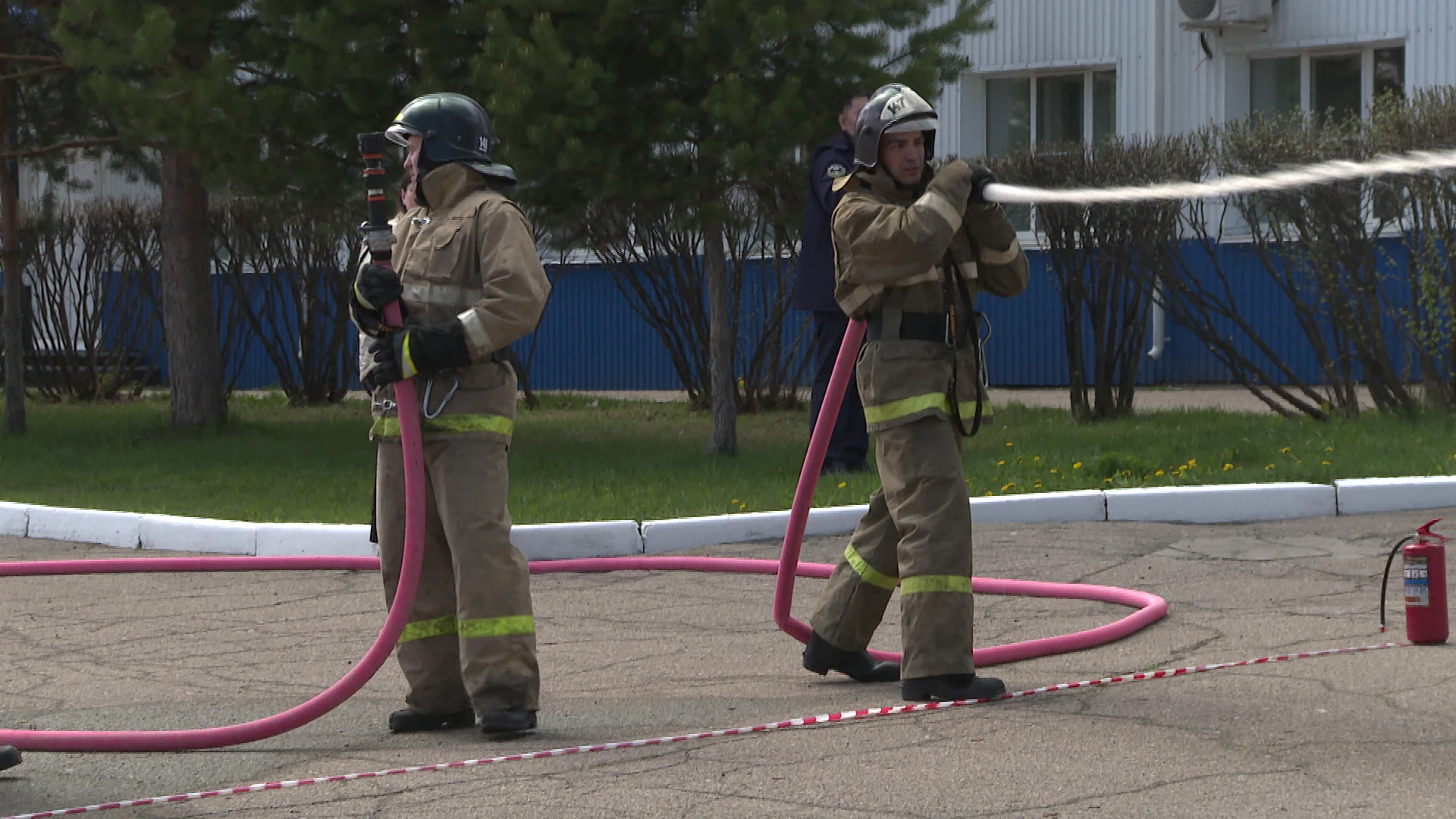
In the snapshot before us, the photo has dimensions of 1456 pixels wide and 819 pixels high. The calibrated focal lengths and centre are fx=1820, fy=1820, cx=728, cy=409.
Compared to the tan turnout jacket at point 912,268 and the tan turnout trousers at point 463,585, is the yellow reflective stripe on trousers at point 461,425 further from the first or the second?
the tan turnout jacket at point 912,268

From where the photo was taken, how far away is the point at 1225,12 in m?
17.5

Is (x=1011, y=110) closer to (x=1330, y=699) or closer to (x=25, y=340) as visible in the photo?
(x=25, y=340)

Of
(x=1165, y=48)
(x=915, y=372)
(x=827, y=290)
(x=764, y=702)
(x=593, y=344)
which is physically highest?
(x=1165, y=48)

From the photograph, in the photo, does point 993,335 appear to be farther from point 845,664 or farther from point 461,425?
point 461,425

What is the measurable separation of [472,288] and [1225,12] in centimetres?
1400

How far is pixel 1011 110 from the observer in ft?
65.1

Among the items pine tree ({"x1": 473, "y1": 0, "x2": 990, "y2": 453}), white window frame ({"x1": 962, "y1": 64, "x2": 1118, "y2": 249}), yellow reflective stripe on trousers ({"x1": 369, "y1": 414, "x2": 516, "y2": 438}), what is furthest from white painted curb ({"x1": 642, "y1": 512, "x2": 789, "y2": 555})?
white window frame ({"x1": 962, "y1": 64, "x2": 1118, "y2": 249})

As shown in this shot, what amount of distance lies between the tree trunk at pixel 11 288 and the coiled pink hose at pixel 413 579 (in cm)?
609

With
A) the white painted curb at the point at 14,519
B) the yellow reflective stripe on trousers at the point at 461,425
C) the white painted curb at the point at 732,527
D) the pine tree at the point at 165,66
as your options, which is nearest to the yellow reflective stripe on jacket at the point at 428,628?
the yellow reflective stripe on trousers at the point at 461,425

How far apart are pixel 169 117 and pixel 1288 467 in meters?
6.98

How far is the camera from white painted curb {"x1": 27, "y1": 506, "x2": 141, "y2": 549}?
920 centimetres

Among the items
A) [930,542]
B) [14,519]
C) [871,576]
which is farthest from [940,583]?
[14,519]

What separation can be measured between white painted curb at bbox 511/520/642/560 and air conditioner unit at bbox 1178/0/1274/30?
11399 mm

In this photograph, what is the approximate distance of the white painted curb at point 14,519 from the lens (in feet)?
31.8
